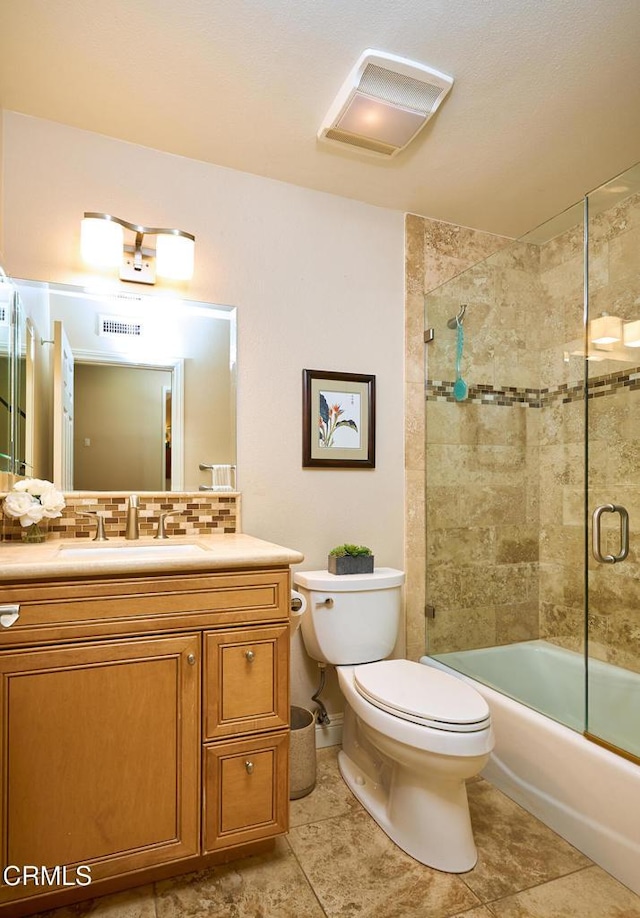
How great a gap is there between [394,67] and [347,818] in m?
2.37

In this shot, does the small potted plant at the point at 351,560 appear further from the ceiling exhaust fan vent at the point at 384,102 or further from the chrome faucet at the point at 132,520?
the ceiling exhaust fan vent at the point at 384,102

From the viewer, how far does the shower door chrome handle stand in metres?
1.81

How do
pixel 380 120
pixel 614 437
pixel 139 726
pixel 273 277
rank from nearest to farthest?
pixel 139 726
pixel 380 120
pixel 614 437
pixel 273 277

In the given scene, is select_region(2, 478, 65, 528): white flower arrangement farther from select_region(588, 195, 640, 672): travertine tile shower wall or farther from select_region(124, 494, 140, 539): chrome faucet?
select_region(588, 195, 640, 672): travertine tile shower wall

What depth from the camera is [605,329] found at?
1954 mm

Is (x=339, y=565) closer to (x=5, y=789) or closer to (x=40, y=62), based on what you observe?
(x=5, y=789)

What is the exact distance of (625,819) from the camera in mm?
1415

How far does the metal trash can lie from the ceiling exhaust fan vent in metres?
2.10

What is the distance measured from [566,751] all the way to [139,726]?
127cm

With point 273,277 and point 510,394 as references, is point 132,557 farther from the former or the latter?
point 510,394

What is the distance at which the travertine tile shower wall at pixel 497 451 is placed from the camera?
7.88ft

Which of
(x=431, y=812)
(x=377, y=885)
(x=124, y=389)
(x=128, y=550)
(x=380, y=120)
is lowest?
(x=377, y=885)

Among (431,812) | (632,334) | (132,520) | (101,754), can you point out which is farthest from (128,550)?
(632,334)

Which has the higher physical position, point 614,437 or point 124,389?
point 124,389
